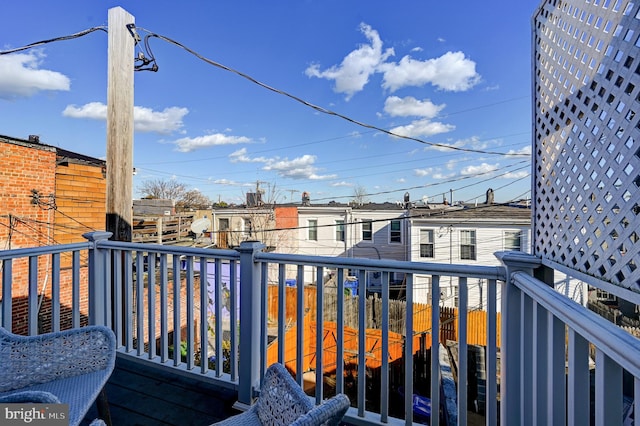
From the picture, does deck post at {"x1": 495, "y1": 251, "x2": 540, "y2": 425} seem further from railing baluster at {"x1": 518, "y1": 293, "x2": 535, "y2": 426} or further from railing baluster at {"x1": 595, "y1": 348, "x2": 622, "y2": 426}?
railing baluster at {"x1": 595, "y1": 348, "x2": 622, "y2": 426}

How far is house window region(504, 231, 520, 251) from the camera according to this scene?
10.6 meters

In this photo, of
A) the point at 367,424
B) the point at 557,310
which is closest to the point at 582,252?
the point at 557,310

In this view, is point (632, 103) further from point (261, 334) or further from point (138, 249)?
point (138, 249)

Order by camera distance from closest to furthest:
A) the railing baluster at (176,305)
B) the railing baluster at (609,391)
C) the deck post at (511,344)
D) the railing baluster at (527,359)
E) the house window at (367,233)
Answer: the railing baluster at (609,391), the railing baluster at (527,359), the deck post at (511,344), the railing baluster at (176,305), the house window at (367,233)

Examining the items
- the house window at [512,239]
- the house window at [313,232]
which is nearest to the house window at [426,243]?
the house window at [512,239]

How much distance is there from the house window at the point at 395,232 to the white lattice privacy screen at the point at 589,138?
38.9ft

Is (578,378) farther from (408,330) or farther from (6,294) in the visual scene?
(6,294)

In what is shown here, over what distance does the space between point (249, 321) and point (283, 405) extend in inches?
37.0

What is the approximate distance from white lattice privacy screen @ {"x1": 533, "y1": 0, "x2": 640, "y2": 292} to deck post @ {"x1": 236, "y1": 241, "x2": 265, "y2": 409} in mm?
1532

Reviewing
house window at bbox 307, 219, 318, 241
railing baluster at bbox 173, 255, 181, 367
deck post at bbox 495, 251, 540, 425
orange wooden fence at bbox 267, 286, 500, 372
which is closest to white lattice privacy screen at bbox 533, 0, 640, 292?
deck post at bbox 495, 251, 540, 425

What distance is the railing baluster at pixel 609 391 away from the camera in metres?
0.63

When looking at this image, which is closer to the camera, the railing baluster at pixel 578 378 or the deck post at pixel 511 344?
the railing baluster at pixel 578 378

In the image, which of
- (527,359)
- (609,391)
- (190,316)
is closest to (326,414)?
(609,391)

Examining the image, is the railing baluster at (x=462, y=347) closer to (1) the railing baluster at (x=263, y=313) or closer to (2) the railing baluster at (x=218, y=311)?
(1) the railing baluster at (x=263, y=313)
